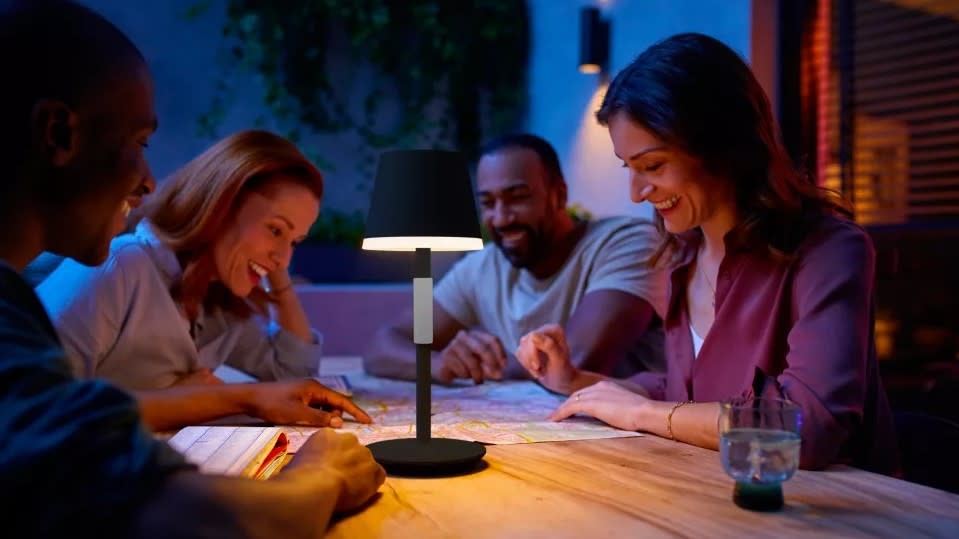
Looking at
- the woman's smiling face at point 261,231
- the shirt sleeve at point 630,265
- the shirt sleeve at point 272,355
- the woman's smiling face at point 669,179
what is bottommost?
the shirt sleeve at point 272,355

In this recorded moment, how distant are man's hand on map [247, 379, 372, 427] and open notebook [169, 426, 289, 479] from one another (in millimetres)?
228

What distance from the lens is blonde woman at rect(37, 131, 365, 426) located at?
1569 millimetres

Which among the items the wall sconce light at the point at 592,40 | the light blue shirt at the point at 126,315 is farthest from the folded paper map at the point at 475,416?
the wall sconce light at the point at 592,40

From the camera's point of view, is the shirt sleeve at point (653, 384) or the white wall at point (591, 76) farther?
the white wall at point (591, 76)

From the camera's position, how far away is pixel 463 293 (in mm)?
2869

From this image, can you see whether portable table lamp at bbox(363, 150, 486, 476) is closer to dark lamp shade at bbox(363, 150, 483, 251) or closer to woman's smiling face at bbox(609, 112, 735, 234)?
dark lamp shade at bbox(363, 150, 483, 251)

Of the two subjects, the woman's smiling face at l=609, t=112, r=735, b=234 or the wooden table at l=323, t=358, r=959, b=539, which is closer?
the wooden table at l=323, t=358, r=959, b=539

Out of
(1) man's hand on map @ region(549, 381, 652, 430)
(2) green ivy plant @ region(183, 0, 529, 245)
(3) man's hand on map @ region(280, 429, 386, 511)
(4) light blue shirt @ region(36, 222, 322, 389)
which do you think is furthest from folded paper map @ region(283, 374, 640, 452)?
(2) green ivy plant @ region(183, 0, 529, 245)

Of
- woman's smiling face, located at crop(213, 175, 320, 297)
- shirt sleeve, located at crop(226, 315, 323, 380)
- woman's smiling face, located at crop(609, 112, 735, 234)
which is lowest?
shirt sleeve, located at crop(226, 315, 323, 380)

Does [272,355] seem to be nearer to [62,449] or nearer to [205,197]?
[205,197]

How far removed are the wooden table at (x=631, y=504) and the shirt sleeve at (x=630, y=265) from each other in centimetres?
113

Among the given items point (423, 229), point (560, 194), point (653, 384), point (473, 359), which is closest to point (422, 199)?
point (423, 229)

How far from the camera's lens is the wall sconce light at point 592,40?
156 inches

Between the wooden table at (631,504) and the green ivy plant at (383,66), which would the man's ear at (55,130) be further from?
the green ivy plant at (383,66)
